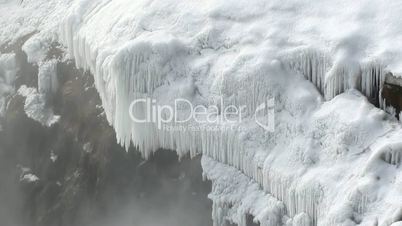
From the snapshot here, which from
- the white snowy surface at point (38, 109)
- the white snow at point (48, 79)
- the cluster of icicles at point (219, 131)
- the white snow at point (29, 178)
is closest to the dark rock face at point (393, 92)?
the cluster of icicles at point (219, 131)

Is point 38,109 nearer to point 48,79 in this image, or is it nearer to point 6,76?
point 48,79

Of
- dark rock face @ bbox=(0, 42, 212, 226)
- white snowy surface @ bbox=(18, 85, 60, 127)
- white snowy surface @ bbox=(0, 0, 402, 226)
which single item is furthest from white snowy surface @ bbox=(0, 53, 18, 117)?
white snowy surface @ bbox=(0, 0, 402, 226)

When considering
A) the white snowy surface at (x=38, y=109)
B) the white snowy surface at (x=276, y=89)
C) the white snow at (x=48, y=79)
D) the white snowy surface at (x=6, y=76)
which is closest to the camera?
the white snowy surface at (x=276, y=89)

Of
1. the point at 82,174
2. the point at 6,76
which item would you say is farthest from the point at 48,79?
the point at 82,174

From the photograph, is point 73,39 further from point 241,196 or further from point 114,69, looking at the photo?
point 241,196

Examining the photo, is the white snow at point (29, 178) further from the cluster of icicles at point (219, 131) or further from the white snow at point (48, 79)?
the cluster of icicles at point (219, 131)

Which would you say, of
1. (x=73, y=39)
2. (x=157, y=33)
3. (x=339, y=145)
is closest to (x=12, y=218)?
(x=73, y=39)
